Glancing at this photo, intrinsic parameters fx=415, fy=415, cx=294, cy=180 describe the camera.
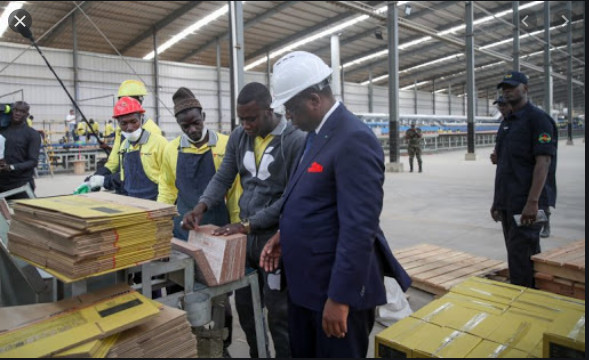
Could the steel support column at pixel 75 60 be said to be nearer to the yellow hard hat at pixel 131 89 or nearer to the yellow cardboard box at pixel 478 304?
the yellow hard hat at pixel 131 89

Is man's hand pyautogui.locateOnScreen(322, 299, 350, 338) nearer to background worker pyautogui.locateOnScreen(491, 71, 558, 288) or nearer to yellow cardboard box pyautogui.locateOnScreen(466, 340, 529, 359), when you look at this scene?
yellow cardboard box pyautogui.locateOnScreen(466, 340, 529, 359)

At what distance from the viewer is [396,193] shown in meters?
8.98

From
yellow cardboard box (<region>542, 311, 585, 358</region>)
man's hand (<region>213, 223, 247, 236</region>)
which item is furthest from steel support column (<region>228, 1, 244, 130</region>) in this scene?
yellow cardboard box (<region>542, 311, 585, 358</region>)

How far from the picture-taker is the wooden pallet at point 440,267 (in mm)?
3449

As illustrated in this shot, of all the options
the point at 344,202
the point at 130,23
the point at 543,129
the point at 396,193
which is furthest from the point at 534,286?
the point at 130,23

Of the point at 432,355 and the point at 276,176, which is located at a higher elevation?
the point at 276,176

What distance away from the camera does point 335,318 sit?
147cm

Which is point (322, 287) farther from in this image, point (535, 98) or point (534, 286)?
point (535, 98)

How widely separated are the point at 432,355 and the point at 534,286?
1766 mm

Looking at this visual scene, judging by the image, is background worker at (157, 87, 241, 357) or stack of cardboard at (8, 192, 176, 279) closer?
stack of cardboard at (8, 192, 176, 279)

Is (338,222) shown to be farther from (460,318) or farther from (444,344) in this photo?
(460,318)

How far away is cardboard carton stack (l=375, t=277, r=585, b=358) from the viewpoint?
6.30 feet

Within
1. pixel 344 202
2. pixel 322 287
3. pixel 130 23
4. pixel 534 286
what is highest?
pixel 130 23

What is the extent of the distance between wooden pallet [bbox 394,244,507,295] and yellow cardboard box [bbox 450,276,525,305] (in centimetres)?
55
